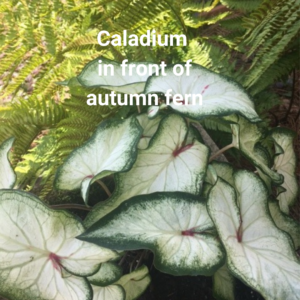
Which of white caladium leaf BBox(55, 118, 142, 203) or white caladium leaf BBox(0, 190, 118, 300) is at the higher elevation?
white caladium leaf BBox(55, 118, 142, 203)

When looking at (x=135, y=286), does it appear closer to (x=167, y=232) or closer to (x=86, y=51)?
(x=167, y=232)

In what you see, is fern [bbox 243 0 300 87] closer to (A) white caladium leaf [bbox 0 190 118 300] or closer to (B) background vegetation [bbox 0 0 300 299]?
(B) background vegetation [bbox 0 0 300 299]

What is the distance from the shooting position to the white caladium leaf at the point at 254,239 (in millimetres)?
503

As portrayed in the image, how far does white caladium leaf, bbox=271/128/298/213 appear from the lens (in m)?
0.73

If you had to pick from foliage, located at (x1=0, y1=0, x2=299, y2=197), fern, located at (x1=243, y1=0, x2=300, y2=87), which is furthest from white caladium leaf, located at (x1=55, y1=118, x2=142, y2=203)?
fern, located at (x1=243, y1=0, x2=300, y2=87)

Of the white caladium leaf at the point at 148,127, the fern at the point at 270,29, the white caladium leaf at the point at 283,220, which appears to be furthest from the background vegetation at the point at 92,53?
the white caladium leaf at the point at 283,220

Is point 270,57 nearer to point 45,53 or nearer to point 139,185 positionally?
point 139,185

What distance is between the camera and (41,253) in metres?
0.54

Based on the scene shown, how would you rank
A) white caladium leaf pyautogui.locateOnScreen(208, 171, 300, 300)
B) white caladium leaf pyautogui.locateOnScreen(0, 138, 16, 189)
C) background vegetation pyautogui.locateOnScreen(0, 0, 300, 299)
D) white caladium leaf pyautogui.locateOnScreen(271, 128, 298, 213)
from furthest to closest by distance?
background vegetation pyautogui.locateOnScreen(0, 0, 300, 299) < white caladium leaf pyautogui.locateOnScreen(271, 128, 298, 213) < white caladium leaf pyautogui.locateOnScreen(0, 138, 16, 189) < white caladium leaf pyautogui.locateOnScreen(208, 171, 300, 300)

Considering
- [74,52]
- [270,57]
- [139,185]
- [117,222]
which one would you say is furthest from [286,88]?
[117,222]

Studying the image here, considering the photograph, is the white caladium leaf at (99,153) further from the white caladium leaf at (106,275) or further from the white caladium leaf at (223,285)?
the white caladium leaf at (223,285)

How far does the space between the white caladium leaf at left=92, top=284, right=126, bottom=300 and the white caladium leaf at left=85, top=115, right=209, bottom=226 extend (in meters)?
0.11

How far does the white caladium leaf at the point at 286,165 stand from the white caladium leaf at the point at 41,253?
378 mm

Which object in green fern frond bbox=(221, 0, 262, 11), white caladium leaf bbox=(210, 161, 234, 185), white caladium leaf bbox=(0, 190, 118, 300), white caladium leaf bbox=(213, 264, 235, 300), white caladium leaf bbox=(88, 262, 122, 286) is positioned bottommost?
white caladium leaf bbox=(213, 264, 235, 300)
